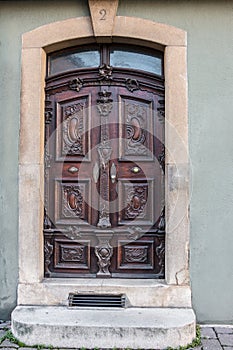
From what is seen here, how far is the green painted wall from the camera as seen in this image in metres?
4.43

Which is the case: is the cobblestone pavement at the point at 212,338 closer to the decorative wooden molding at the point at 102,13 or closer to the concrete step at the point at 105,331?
the concrete step at the point at 105,331

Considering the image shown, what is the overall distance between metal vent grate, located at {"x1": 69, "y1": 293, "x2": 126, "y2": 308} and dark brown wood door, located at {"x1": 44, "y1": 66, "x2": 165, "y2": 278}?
32cm

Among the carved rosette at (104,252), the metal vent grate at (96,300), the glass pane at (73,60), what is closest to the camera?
the metal vent grate at (96,300)

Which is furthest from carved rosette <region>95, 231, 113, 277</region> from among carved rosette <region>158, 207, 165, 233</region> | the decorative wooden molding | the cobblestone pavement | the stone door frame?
the decorative wooden molding

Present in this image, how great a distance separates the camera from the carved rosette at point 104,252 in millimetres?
4660

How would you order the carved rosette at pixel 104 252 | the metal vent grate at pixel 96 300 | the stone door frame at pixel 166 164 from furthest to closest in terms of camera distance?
the carved rosette at pixel 104 252
the stone door frame at pixel 166 164
the metal vent grate at pixel 96 300

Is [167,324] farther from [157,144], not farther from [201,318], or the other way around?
[157,144]

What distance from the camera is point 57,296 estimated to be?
4418mm

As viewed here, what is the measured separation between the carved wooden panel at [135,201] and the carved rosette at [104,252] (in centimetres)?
26

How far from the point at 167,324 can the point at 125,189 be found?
162 centimetres

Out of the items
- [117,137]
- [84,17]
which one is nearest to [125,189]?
[117,137]

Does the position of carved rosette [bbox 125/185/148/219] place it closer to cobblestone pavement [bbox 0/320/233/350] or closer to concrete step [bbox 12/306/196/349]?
concrete step [bbox 12/306/196/349]

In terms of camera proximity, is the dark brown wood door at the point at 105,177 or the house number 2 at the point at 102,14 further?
the dark brown wood door at the point at 105,177

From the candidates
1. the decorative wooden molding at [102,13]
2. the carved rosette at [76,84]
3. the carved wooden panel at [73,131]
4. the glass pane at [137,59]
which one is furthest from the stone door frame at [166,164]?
the carved rosette at [76,84]
